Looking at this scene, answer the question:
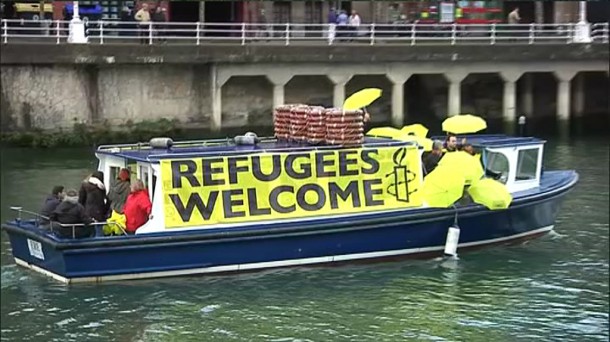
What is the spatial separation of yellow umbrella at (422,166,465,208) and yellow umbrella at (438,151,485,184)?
0.08 metres

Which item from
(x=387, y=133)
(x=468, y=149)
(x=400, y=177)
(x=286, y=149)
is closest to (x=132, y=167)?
(x=286, y=149)

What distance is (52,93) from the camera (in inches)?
1219

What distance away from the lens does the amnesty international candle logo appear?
17250mm

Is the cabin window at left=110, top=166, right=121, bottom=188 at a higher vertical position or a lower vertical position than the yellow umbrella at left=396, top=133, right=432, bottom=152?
lower

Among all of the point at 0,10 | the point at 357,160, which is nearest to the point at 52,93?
the point at 0,10

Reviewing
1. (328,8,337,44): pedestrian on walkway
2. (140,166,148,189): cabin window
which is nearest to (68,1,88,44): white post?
(328,8,337,44): pedestrian on walkway

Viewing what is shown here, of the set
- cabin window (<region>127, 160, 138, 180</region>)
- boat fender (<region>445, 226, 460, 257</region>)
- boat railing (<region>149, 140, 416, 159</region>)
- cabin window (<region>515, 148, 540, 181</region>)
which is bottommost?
boat fender (<region>445, 226, 460, 257</region>)

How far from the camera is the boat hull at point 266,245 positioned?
615 inches

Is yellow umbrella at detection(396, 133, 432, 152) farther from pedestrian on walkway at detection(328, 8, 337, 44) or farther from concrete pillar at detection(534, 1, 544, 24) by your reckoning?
concrete pillar at detection(534, 1, 544, 24)

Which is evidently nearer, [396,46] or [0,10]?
[0,10]

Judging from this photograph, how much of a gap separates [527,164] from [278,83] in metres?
15.0

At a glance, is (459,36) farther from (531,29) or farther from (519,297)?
(519,297)

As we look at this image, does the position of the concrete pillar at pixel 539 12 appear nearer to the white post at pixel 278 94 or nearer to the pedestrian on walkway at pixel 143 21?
the white post at pixel 278 94

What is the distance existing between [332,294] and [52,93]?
17.2m
